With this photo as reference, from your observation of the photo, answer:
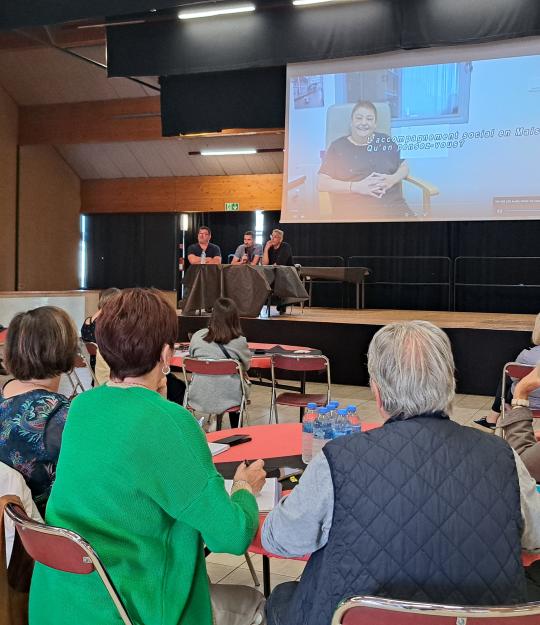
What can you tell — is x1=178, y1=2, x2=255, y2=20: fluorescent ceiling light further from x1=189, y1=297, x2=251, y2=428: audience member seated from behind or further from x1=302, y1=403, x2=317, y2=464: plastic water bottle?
x1=302, y1=403, x2=317, y2=464: plastic water bottle

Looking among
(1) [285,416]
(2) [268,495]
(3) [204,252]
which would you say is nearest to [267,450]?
(2) [268,495]

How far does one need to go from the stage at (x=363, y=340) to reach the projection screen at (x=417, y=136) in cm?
128

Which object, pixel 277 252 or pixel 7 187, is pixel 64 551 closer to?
pixel 277 252

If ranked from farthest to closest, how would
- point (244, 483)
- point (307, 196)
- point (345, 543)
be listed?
point (307, 196)
point (244, 483)
point (345, 543)

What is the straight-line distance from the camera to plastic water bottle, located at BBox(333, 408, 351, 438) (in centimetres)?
219

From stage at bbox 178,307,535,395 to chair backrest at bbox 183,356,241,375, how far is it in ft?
11.1

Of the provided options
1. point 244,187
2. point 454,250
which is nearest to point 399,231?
point 454,250

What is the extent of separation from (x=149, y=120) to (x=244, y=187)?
251 centimetres

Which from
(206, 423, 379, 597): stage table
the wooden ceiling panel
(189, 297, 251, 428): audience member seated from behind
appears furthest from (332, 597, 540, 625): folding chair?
the wooden ceiling panel

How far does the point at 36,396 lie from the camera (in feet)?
6.53

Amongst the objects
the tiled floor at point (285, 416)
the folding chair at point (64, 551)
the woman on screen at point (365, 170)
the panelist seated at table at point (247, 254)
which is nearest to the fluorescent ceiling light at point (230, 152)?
the panelist seated at table at point (247, 254)

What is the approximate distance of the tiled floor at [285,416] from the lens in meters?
3.17

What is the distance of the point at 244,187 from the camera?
1412cm

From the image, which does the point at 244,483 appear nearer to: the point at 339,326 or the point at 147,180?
the point at 339,326
